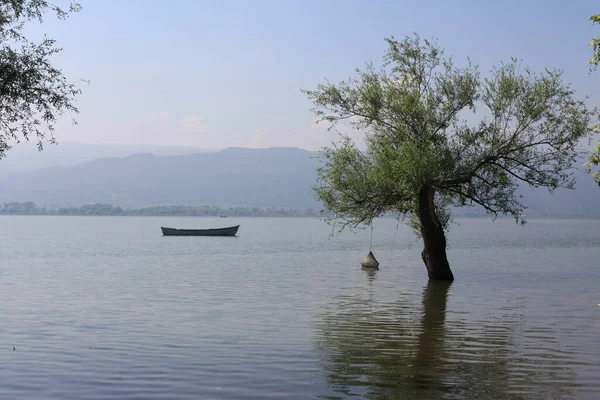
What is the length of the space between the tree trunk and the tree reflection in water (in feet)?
35.9

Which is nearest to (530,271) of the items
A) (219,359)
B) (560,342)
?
(560,342)

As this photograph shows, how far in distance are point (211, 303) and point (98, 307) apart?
4.63 m

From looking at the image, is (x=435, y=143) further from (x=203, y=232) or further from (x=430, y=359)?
(x=203, y=232)

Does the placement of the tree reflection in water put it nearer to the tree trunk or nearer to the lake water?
the lake water

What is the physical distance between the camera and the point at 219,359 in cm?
1781

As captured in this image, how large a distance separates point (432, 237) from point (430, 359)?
2192 centimetres

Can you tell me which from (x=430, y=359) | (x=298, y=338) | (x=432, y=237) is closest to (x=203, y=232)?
(x=432, y=237)

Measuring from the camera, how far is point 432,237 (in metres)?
39.7

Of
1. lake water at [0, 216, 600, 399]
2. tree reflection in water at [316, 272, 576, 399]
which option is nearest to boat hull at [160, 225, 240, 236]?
lake water at [0, 216, 600, 399]

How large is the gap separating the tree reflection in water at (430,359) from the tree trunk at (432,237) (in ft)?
35.9

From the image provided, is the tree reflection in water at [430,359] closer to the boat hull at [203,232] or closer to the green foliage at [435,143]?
the green foliage at [435,143]

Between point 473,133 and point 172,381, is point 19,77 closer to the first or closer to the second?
point 172,381

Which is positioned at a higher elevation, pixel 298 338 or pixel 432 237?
pixel 432 237

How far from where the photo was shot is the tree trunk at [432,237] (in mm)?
38719
